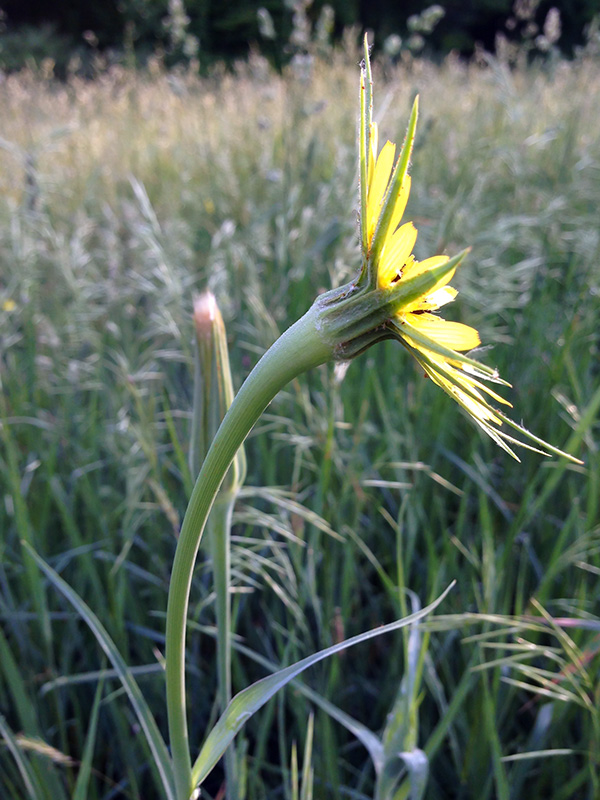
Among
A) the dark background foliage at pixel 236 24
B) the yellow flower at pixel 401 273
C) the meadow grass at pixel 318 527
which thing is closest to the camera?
the yellow flower at pixel 401 273

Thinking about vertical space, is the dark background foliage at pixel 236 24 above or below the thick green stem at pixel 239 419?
above

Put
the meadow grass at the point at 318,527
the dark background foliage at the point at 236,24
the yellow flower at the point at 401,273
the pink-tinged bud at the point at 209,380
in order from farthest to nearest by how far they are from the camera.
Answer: the dark background foliage at the point at 236,24, the meadow grass at the point at 318,527, the pink-tinged bud at the point at 209,380, the yellow flower at the point at 401,273

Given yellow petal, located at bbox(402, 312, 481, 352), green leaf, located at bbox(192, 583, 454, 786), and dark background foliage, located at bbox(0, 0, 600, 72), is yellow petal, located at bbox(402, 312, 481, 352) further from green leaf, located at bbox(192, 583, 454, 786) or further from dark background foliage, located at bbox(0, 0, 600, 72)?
dark background foliage, located at bbox(0, 0, 600, 72)

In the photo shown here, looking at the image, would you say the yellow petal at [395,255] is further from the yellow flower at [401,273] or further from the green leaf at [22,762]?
the green leaf at [22,762]

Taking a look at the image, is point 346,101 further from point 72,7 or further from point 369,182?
point 72,7

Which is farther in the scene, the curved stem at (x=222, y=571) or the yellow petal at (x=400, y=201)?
the curved stem at (x=222, y=571)

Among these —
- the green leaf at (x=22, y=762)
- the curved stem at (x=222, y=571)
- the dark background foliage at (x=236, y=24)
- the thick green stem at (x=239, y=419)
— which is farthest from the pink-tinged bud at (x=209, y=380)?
the dark background foliage at (x=236, y=24)

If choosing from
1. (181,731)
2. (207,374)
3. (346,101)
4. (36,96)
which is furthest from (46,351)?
(36,96)

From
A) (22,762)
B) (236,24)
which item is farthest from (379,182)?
(236,24)
